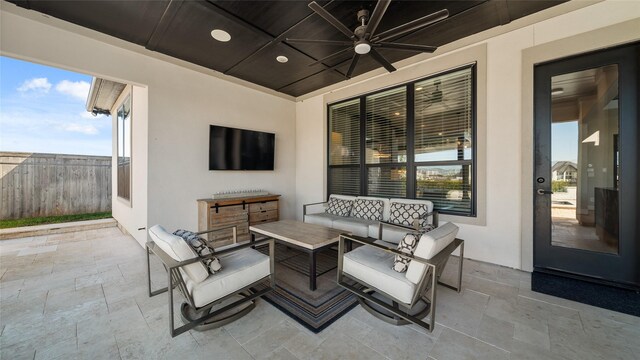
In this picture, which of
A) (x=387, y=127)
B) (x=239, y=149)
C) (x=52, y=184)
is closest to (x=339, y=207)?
(x=387, y=127)

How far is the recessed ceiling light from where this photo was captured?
293 cm

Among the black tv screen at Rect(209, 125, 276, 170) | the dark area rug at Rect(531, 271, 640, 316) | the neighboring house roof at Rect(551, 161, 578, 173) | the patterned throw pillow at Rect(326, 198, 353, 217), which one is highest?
the black tv screen at Rect(209, 125, 276, 170)

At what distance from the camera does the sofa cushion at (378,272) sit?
1.78m

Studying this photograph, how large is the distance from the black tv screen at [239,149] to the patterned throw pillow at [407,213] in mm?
2886

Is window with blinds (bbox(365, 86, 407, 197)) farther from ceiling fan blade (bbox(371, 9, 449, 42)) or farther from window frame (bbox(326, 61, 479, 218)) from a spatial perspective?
ceiling fan blade (bbox(371, 9, 449, 42))

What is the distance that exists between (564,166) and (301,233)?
338cm

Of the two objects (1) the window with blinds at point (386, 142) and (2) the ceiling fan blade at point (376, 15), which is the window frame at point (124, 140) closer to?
(2) the ceiling fan blade at point (376, 15)

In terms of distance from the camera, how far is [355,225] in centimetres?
360

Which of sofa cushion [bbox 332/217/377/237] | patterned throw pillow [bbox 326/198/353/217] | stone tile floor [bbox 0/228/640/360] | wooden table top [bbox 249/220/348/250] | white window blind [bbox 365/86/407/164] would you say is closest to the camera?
stone tile floor [bbox 0/228/640/360]

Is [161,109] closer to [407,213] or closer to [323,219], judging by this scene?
[323,219]

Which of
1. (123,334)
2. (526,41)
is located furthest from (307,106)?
(123,334)

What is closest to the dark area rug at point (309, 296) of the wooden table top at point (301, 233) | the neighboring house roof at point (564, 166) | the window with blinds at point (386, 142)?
the wooden table top at point (301, 233)

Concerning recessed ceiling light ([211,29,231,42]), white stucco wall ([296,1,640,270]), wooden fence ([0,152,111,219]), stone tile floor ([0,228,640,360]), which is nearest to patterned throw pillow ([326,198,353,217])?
white stucco wall ([296,1,640,270])

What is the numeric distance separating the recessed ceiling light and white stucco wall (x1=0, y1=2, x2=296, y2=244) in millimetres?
1194
